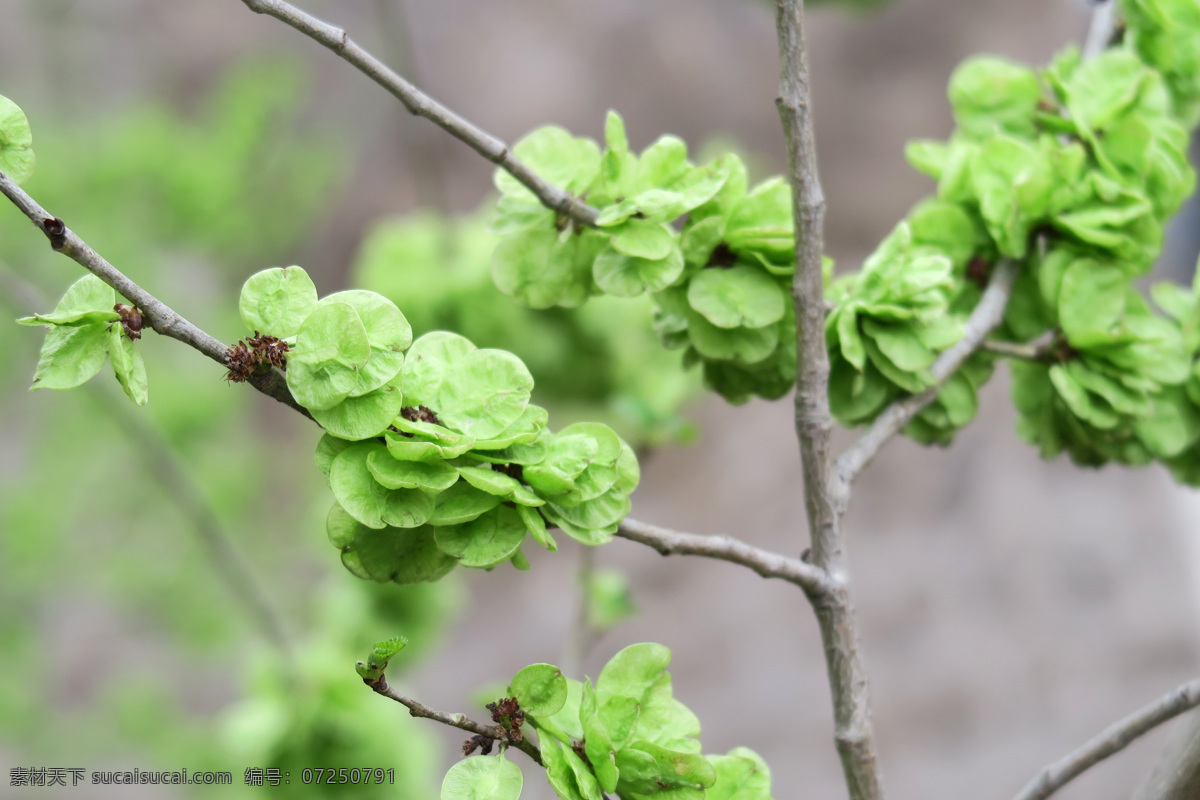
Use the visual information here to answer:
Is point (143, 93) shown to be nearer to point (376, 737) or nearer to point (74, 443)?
point (74, 443)

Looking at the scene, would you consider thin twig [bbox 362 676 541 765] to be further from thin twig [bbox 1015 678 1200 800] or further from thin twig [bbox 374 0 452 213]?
thin twig [bbox 374 0 452 213]

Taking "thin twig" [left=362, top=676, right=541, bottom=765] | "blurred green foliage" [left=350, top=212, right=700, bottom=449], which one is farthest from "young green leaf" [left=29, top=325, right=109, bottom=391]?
"blurred green foliage" [left=350, top=212, right=700, bottom=449]

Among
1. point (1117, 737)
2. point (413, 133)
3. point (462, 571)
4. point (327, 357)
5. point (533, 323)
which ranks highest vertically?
point (413, 133)

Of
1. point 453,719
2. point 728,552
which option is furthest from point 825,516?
point 453,719

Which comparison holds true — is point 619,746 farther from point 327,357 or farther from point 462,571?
point 462,571

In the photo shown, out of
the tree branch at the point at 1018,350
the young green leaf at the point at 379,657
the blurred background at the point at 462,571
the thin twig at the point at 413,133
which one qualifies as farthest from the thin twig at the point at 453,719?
the thin twig at the point at 413,133

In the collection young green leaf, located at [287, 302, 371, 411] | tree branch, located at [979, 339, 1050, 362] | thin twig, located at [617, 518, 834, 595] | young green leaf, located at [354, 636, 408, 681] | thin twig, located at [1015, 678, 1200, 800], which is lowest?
thin twig, located at [1015, 678, 1200, 800]
